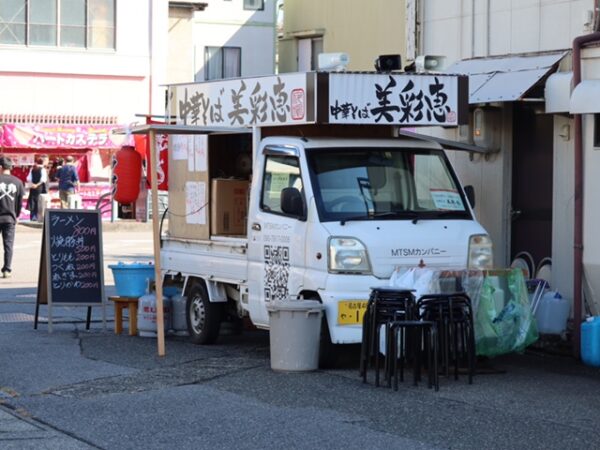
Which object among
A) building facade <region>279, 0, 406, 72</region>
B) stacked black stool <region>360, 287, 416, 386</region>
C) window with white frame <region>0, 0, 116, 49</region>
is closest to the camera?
stacked black stool <region>360, 287, 416, 386</region>

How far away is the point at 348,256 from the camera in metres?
11.3

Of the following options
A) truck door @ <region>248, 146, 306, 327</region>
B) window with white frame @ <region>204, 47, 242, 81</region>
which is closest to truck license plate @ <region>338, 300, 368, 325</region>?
truck door @ <region>248, 146, 306, 327</region>

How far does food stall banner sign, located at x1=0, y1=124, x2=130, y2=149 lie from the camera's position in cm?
3700

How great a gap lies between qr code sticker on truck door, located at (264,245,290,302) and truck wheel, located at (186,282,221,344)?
49.7 inches

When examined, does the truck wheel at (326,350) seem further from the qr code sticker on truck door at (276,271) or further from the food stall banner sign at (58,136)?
the food stall banner sign at (58,136)

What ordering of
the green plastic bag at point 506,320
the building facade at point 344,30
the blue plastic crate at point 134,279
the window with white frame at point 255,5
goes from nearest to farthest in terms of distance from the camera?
the green plastic bag at point 506,320 → the blue plastic crate at point 134,279 → the building facade at point 344,30 → the window with white frame at point 255,5

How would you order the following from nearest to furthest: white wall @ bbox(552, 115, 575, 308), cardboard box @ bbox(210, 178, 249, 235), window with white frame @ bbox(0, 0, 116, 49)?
1. white wall @ bbox(552, 115, 575, 308)
2. cardboard box @ bbox(210, 178, 249, 235)
3. window with white frame @ bbox(0, 0, 116, 49)

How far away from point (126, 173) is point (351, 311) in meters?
4.00

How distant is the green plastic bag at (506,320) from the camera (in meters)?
11.4

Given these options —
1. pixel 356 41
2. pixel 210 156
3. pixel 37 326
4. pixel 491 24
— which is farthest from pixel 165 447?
pixel 356 41

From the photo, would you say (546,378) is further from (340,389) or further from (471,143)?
(471,143)

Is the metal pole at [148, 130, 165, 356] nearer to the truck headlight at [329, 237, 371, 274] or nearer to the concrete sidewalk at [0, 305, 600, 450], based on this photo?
the concrete sidewalk at [0, 305, 600, 450]

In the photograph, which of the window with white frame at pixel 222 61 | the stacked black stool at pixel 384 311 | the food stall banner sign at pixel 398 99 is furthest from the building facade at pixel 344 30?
the stacked black stool at pixel 384 311

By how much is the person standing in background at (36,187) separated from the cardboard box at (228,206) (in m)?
22.0
